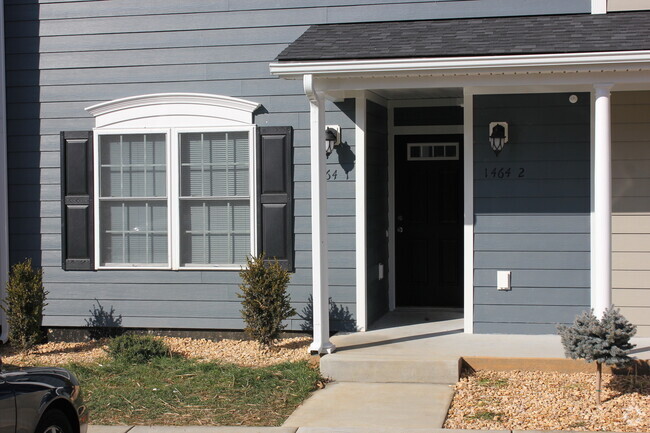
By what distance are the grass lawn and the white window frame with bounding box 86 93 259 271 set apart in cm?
158

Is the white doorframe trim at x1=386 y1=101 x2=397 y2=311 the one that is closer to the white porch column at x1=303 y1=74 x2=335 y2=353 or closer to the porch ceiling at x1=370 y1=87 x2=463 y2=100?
the porch ceiling at x1=370 y1=87 x2=463 y2=100

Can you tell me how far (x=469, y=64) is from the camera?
24.2 feet

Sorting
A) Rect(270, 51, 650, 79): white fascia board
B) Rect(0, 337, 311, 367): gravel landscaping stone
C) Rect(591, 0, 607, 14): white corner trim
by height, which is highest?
Rect(591, 0, 607, 14): white corner trim

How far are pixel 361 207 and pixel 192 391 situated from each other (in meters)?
2.75

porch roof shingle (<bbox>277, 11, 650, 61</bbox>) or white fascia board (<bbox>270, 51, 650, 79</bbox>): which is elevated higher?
porch roof shingle (<bbox>277, 11, 650, 61</bbox>)

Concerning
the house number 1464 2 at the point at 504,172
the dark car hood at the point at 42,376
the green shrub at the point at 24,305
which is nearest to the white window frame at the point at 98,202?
the green shrub at the point at 24,305

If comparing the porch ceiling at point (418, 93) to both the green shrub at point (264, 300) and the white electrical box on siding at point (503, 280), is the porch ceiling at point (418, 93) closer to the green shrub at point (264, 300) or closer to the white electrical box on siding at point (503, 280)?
the white electrical box on siding at point (503, 280)

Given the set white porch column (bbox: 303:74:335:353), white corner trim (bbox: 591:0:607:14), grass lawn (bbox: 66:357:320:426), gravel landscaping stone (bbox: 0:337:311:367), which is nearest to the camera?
grass lawn (bbox: 66:357:320:426)

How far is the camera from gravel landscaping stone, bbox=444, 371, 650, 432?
6160 mm

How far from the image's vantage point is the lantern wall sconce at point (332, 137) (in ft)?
28.7

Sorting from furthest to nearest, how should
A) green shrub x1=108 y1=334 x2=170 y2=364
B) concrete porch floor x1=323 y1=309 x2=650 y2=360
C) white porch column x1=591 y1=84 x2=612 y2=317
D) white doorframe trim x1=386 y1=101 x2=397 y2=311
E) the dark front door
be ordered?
the dark front door < white doorframe trim x1=386 y1=101 x2=397 y2=311 < green shrub x1=108 y1=334 x2=170 y2=364 < concrete porch floor x1=323 y1=309 x2=650 y2=360 < white porch column x1=591 y1=84 x2=612 y2=317

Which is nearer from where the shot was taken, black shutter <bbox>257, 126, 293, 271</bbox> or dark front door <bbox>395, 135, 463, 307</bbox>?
black shutter <bbox>257, 126, 293, 271</bbox>

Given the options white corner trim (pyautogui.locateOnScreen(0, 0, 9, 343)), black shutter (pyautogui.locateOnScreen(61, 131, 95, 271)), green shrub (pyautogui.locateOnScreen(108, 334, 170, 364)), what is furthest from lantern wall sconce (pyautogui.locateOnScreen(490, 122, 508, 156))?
white corner trim (pyautogui.locateOnScreen(0, 0, 9, 343))

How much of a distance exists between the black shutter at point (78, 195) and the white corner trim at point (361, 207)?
9.80 feet
